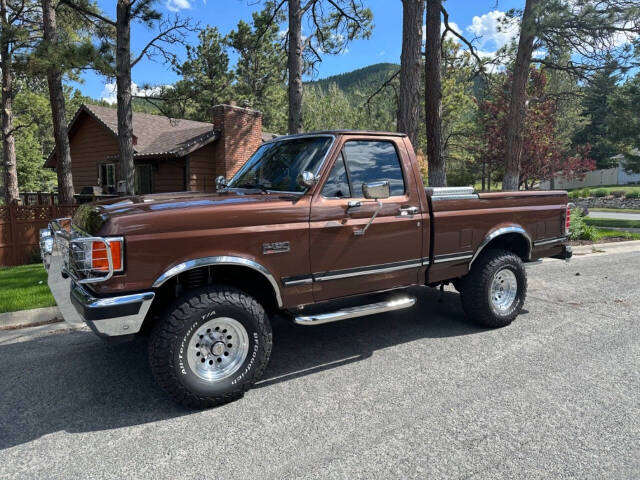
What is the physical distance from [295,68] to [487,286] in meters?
7.57

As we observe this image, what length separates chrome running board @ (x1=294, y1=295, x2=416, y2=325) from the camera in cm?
390

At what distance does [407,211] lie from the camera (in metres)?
4.57

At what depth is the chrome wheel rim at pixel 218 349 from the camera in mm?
3523

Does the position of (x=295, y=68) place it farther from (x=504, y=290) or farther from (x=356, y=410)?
(x=356, y=410)

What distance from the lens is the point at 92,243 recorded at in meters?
3.15

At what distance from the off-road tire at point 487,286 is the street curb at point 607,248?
6.73 m

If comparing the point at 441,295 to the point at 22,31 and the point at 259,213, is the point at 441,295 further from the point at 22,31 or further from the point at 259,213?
the point at 22,31

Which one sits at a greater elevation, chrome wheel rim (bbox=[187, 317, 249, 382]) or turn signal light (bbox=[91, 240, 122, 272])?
turn signal light (bbox=[91, 240, 122, 272])

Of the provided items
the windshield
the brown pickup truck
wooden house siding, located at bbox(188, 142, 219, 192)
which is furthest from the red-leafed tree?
the windshield

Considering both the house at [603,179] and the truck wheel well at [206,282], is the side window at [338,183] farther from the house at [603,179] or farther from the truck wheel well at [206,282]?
the house at [603,179]

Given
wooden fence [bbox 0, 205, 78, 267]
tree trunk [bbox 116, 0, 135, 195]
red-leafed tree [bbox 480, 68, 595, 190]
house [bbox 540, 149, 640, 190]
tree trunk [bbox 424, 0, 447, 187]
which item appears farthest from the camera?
house [bbox 540, 149, 640, 190]

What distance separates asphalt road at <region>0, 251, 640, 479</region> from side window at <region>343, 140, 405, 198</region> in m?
1.67

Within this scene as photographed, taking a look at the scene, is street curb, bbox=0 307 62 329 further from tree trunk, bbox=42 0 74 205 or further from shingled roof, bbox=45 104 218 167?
shingled roof, bbox=45 104 218 167

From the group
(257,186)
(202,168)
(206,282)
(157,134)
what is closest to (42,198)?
(157,134)
